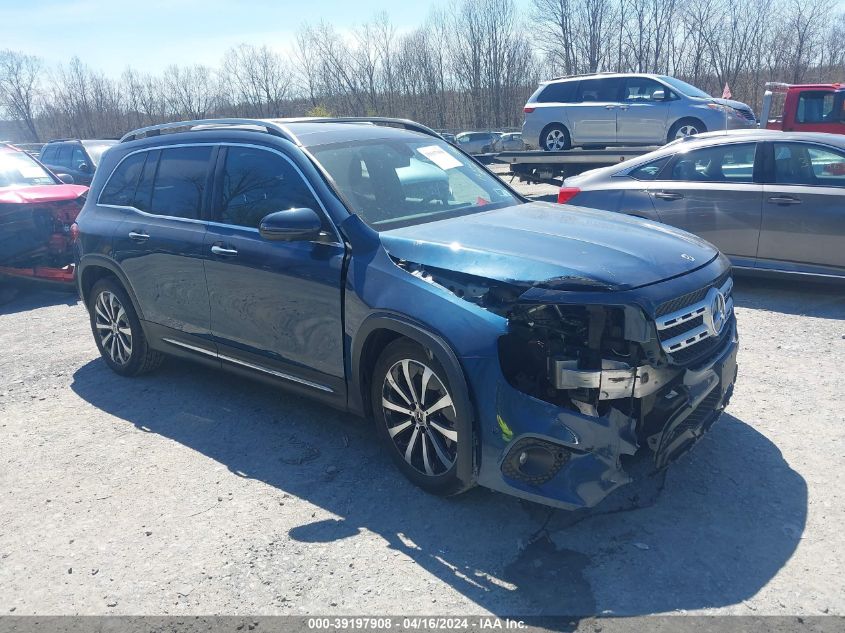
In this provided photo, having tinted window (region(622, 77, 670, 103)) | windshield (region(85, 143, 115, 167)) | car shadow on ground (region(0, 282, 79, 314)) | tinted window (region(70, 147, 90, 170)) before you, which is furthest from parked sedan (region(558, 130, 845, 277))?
tinted window (region(70, 147, 90, 170))

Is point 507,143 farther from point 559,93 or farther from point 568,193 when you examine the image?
point 568,193

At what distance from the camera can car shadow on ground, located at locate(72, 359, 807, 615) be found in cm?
291

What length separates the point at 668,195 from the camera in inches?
292

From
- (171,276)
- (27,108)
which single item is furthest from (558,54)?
(171,276)

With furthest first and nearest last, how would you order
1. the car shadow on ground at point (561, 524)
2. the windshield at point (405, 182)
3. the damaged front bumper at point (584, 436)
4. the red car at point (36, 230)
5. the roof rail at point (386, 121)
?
the red car at point (36, 230)
the roof rail at point (386, 121)
the windshield at point (405, 182)
the damaged front bumper at point (584, 436)
the car shadow on ground at point (561, 524)

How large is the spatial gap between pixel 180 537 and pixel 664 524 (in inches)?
93.6

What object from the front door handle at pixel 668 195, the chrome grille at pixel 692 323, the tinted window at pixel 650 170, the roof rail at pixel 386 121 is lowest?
the chrome grille at pixel 692 323

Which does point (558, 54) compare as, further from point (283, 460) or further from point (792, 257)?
point (283, 460)

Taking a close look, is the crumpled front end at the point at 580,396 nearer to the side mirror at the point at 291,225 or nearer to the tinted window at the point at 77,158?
the side mirror at the point at 291,225

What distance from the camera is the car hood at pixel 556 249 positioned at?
321cm

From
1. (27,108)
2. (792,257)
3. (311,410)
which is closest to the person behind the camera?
(311,410)

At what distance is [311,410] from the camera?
4.95 m

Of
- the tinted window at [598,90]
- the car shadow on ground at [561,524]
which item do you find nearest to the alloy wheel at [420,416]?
the car shadow on ground at [561,524]

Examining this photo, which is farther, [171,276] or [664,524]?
[171,276]
